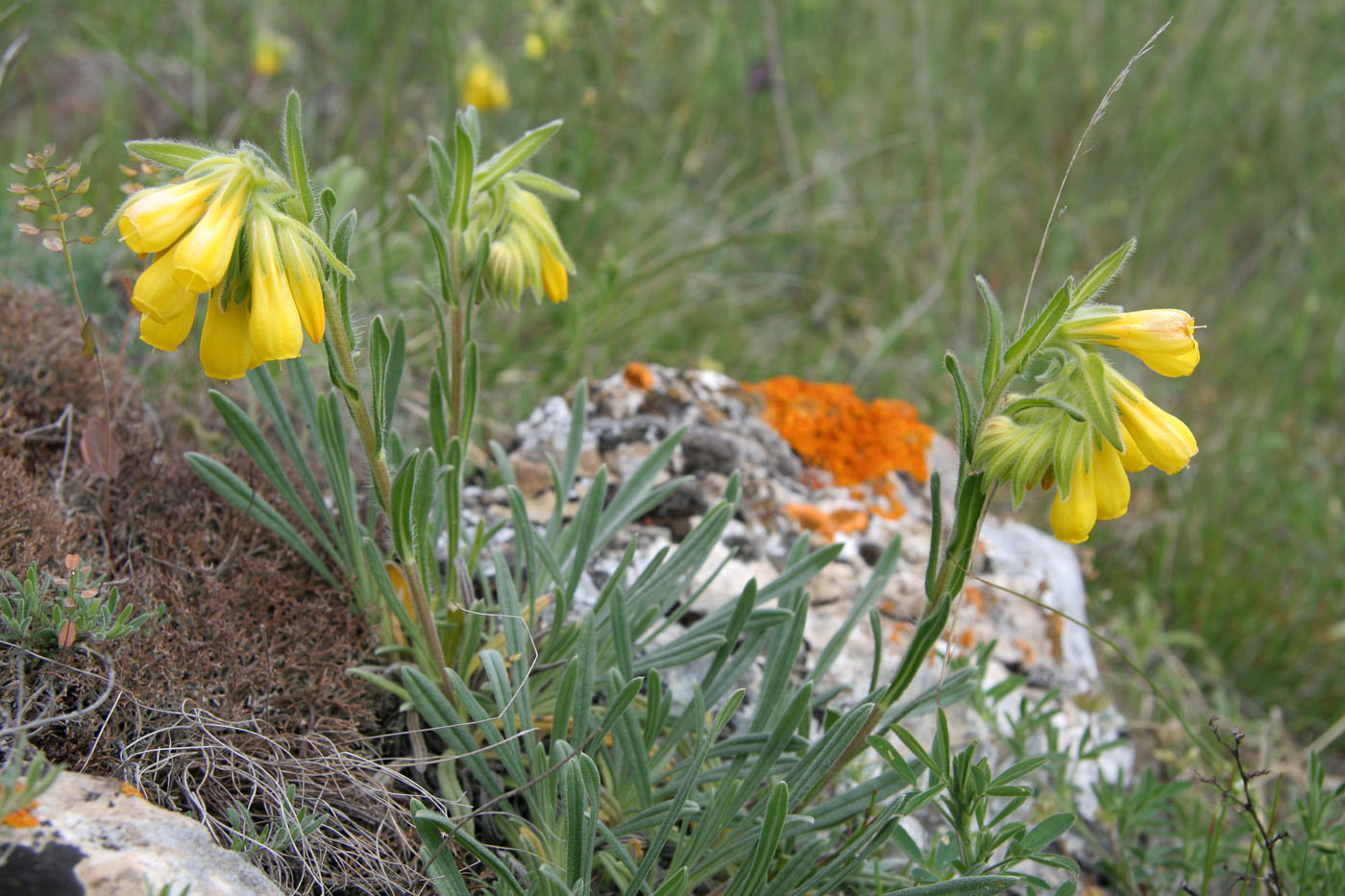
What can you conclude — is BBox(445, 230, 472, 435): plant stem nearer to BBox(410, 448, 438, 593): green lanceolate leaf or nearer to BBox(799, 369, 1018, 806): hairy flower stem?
BBox(410, 448, 438, 593): green lanceolate leaf

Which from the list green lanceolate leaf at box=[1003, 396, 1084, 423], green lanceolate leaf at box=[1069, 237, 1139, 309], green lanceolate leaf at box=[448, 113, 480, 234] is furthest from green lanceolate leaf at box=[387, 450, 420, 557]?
green lanceolate leaf at box=[1069, 237, 1139, 309]

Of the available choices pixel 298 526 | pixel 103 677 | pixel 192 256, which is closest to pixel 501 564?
pixel 298 526

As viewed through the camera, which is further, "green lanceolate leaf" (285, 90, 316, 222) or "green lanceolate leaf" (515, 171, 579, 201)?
"green lanceolate leaf" (515, 171, 579, 201)

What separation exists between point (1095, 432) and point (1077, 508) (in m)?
0.12

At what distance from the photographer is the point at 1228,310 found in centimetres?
505

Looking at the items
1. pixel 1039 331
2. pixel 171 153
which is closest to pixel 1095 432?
pixel 1039 331

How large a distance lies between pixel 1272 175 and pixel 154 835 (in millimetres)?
6640

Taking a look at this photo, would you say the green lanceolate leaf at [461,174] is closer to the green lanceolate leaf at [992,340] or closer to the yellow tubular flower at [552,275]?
the yellow tubular flower at [552,275]

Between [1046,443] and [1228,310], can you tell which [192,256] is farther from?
[1228,310]

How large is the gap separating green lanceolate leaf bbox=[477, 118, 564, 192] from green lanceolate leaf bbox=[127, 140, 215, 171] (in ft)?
1.77

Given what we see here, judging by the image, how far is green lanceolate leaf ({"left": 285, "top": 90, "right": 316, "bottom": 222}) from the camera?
58.5 inches

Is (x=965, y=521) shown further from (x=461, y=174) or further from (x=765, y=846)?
(x=461, y=174)

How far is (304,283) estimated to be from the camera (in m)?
1.44

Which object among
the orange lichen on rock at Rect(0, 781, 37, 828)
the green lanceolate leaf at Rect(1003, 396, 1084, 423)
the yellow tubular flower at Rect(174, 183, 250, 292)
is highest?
the yellow tubular flower at Rect(174, 183, 250, 292)
